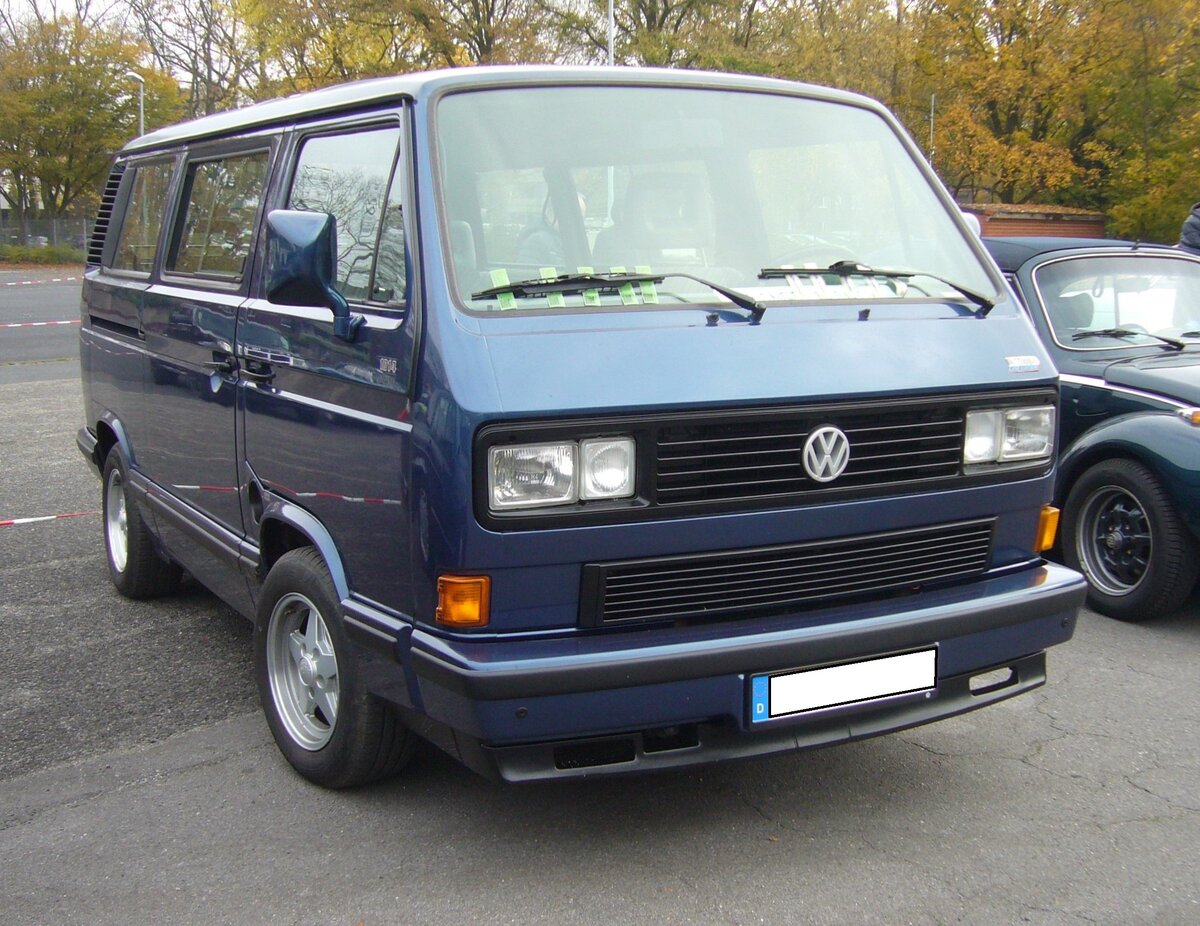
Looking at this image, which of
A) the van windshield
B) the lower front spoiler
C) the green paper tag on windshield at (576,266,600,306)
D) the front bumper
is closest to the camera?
the front bumper

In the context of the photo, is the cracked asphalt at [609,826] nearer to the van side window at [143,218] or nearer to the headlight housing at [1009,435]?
the headlight housing at [1009,435]

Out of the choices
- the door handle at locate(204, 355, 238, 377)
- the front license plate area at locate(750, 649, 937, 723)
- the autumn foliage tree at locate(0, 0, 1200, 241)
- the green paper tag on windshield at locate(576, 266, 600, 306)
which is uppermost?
the autumn foliage tree at locate(0, 0, 1200, 241)

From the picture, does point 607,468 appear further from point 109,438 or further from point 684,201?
point 109,438

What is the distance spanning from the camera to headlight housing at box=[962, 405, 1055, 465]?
3.54m

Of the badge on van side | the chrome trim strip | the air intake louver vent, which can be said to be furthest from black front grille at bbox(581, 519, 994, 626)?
the air intake louver vent

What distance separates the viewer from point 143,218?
5.66 m

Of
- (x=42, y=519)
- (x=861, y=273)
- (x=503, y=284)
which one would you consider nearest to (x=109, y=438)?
(x=42, y=519)

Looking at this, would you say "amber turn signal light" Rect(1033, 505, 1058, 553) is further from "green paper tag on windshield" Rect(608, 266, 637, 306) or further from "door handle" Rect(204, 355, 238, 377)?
"door handle" Rect(204, 355, 238, 377)

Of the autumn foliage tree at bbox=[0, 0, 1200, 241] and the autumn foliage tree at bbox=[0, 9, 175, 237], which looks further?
the autumn foliage tree at bbox=[0, 9, 175, 237]

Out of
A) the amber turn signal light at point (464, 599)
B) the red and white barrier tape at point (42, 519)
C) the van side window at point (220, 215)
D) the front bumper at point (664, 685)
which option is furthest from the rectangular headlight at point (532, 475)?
the red and white barrier tape at point (42, 519)

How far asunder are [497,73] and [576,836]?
7.16 ft

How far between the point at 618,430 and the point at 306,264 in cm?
101

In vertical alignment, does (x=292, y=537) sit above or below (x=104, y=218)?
below

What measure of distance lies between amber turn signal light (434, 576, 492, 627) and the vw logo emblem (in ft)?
2.91
